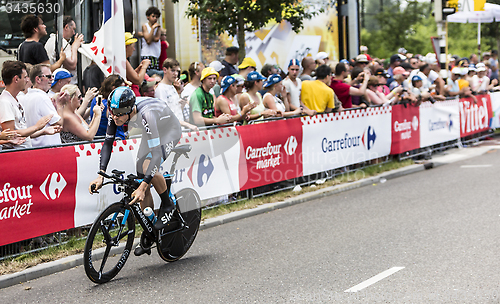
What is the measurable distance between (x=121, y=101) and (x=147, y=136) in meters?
0.46

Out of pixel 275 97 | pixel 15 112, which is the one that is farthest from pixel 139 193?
pixel 275 97

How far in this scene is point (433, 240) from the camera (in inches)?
269

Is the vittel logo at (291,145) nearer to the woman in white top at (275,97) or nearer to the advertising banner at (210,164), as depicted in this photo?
the woman in white top at (275,97)

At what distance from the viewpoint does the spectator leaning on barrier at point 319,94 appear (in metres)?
11.2

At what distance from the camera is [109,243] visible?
19.0 ft

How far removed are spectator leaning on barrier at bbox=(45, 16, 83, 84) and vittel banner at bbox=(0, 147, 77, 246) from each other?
8.77 feet

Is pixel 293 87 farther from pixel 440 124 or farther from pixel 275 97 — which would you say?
pixel 440 124

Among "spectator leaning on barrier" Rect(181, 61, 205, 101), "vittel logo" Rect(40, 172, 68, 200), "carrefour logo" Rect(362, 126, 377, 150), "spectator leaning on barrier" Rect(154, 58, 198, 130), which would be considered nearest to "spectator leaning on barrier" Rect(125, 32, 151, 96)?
"spectator leaning on barrier" Rect(154, 58, 198, 130)

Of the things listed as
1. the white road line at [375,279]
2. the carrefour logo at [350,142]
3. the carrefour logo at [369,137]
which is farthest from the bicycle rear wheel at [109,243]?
the carrefour logo at [369,137]

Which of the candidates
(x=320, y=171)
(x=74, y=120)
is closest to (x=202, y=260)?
(x=74, y=120)

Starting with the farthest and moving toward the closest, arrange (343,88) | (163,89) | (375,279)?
1. (343,88)
2. (163,89)
3. (375,279)

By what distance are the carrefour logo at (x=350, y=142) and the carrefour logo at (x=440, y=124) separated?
303cm

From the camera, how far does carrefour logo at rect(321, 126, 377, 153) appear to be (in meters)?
11.3

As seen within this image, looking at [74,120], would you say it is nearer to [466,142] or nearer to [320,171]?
[320,171]
